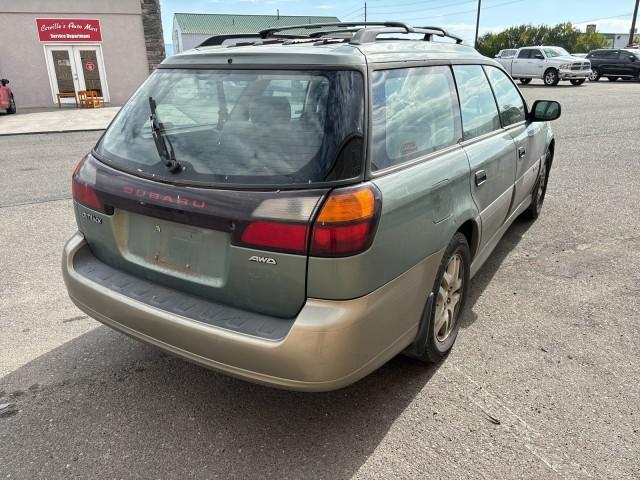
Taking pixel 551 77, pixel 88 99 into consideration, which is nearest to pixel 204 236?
pixel 88 99

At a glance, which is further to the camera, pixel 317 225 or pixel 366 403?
pixel 366 403

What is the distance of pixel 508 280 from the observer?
13.7ft

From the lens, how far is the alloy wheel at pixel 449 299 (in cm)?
290

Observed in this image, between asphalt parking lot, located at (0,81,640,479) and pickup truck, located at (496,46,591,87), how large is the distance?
83.8 ft

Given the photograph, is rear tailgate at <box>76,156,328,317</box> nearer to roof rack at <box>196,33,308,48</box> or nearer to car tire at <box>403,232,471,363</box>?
car tire at <box>403,232,471,363</box>

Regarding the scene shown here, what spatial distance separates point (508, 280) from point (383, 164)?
2376 millimetres

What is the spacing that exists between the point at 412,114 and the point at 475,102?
3.30ft

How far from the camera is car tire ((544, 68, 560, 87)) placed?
86.9ft

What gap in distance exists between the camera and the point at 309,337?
6.68ft

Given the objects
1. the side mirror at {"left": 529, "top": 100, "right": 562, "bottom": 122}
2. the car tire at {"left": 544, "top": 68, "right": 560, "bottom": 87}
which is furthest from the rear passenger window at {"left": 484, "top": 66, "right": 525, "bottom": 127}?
the car tire at {"left": 544, "top": 68, "right": 560, "bottom": 87}

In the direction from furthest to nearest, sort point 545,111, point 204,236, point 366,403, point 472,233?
point 545,111 < point 472,233 < point 366,403 < point 204,236

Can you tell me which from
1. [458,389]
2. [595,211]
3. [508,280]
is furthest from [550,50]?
[458,389]

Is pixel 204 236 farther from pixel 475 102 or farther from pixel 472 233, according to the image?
pixel 475 102

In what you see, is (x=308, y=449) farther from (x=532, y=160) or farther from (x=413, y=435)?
(x=532, y=160)
